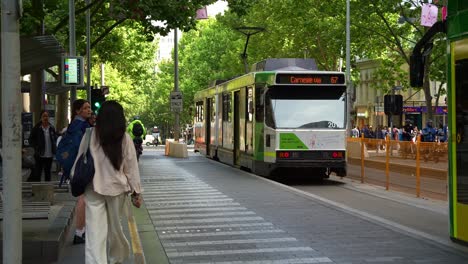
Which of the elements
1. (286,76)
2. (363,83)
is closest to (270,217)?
(286,76)

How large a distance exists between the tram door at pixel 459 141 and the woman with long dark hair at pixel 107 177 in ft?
12.6

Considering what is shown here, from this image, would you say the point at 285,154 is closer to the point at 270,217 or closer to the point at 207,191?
the point at 207,191

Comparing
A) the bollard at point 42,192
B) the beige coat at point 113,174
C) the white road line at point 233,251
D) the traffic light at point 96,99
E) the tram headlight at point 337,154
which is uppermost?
the traffic light at point 96,99

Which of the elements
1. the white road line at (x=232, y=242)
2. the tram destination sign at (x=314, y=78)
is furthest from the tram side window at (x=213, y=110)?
the white road line at (x=232, y=242)

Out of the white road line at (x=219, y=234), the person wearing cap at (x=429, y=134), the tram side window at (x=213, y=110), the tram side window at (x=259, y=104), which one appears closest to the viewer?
the white road line at (x=219, y=234)

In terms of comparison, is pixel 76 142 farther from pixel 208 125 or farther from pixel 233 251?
pixel 208 125

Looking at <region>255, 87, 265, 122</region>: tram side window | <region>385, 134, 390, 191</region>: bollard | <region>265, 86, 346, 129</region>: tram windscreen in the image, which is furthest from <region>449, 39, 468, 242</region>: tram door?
<region>255, 87, 265, 122</region>: tram side window

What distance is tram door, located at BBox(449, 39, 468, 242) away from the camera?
7.92 metres

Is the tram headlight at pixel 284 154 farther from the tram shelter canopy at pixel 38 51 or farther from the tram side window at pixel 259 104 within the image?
the tram shelter canopy at pixel 38 51

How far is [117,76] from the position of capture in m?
59.8

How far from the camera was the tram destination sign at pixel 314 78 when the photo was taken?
1795cm

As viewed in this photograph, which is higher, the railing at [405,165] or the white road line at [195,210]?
the railing at [405,165]

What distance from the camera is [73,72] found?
16.9 m

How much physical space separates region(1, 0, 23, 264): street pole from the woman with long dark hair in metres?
0.86
